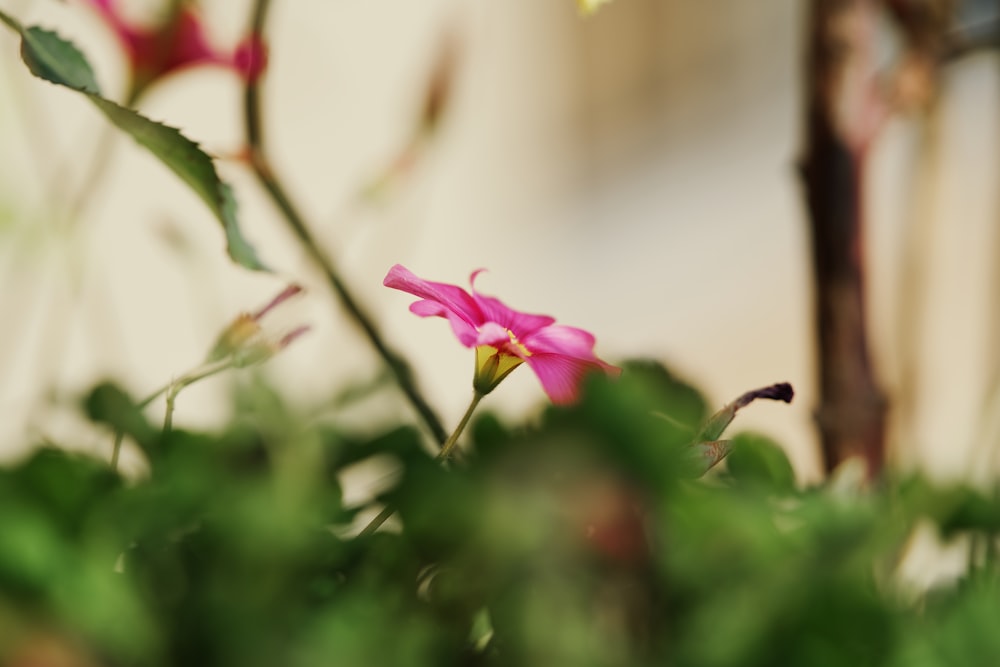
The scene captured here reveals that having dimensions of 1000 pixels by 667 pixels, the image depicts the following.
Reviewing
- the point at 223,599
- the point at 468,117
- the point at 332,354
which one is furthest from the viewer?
the point at 468,117

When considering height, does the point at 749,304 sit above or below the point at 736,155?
below

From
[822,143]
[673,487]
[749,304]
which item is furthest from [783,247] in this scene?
[673,487]

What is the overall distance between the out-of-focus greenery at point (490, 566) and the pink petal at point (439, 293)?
37 mm

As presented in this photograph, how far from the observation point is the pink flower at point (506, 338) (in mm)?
114

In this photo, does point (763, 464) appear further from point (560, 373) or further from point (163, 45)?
point (163, 45)

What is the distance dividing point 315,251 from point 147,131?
2.9 inches

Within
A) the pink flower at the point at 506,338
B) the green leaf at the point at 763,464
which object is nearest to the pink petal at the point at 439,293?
the pink flower at the point at 506,338

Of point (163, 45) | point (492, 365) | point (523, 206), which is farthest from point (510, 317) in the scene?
point (523, 206)

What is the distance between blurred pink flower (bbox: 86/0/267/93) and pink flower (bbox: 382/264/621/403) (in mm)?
151

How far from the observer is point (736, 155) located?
2.70 feet

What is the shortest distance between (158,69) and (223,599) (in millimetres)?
165

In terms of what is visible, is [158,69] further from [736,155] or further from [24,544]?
[736,155]

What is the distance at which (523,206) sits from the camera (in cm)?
86

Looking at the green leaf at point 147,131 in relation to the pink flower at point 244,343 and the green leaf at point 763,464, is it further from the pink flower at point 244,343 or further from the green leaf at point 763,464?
the green leaf at point 763,464
